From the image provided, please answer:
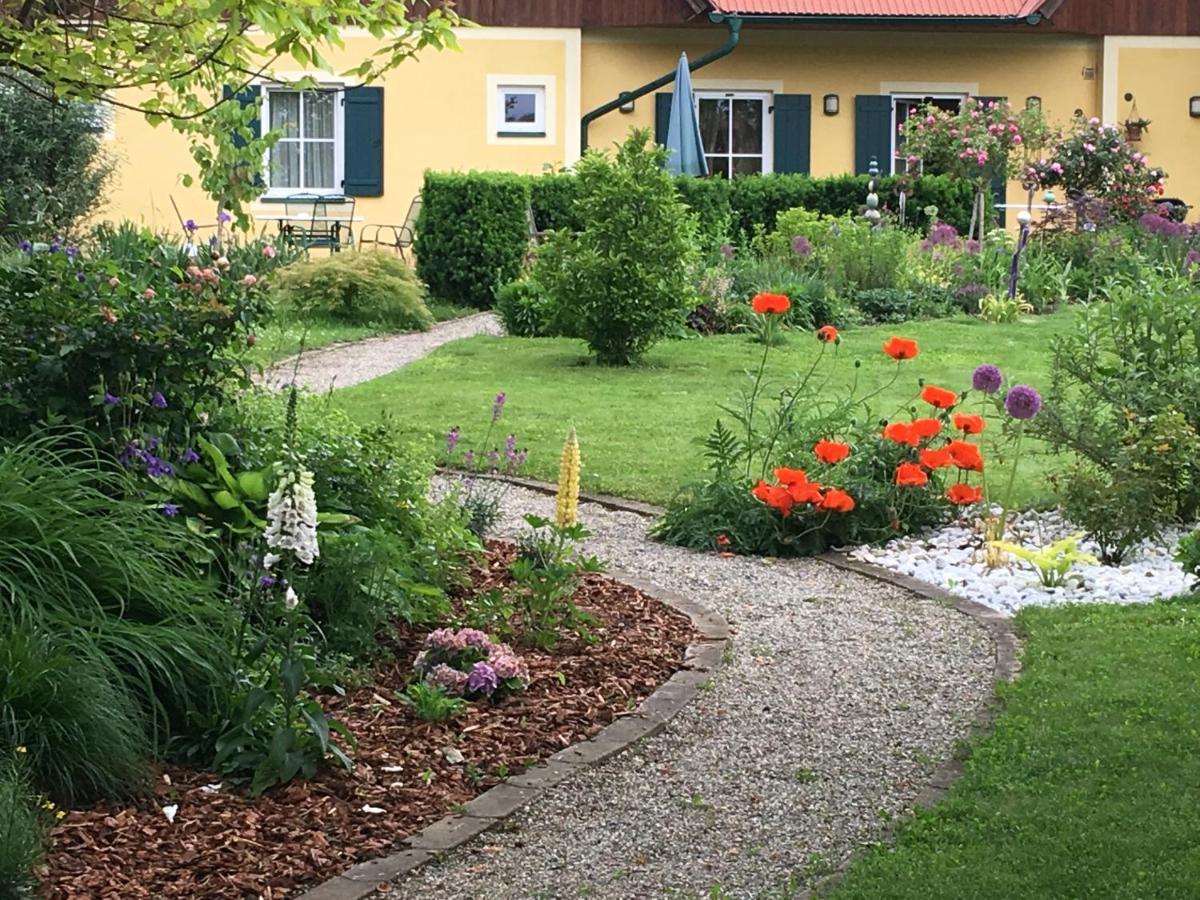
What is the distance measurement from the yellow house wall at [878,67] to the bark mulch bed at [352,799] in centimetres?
1753

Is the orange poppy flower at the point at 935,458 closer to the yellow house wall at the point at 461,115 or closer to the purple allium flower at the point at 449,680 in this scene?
the purple allium flower at the point at 449,680

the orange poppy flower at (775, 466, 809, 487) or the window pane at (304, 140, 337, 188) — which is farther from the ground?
the window pane at (304, 140, 337, 188)

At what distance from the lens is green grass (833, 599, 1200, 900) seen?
11.8 feet

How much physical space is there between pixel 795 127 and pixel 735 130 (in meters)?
0.79

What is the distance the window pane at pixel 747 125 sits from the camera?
2239 cm

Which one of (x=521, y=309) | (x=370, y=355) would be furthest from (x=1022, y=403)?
(x=521, y=309)

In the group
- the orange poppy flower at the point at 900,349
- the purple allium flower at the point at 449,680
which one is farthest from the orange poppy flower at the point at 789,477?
the purple allium flower at the point at 449,680

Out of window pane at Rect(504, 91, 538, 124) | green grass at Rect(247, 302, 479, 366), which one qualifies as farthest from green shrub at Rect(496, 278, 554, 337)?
window pane at Rect(504, 91, 538, 124)

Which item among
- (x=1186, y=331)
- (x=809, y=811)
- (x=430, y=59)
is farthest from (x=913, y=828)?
(x=430, y=59)

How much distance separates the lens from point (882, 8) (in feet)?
71.1

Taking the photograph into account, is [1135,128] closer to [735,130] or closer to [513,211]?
[735,130]

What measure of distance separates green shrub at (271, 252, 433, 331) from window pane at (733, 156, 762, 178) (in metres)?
7.66

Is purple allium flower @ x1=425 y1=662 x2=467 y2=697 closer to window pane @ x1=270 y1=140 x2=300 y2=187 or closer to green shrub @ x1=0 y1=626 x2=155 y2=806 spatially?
green shrub @ x1=0 y1=626 x2=155 y2=806

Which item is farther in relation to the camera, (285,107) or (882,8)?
(882,8)
